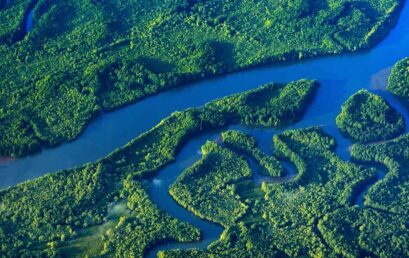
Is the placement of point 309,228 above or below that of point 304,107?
below

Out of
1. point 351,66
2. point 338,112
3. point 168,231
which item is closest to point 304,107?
point 338,112

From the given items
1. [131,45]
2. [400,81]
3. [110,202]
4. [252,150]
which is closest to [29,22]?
[131,45]

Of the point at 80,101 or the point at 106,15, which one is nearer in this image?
the point at 80,101

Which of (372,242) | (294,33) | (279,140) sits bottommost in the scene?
(372,242)

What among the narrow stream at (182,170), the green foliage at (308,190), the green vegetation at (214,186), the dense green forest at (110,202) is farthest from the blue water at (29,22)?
the green foliage at (308,190)

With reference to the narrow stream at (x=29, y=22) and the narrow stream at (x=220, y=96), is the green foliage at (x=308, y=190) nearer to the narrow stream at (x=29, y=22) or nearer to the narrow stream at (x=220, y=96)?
the narrow stream at (x=220, y=96)

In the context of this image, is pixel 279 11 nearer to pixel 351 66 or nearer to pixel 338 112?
pixel 351 66

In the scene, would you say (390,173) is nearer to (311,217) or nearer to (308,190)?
(308,190)
